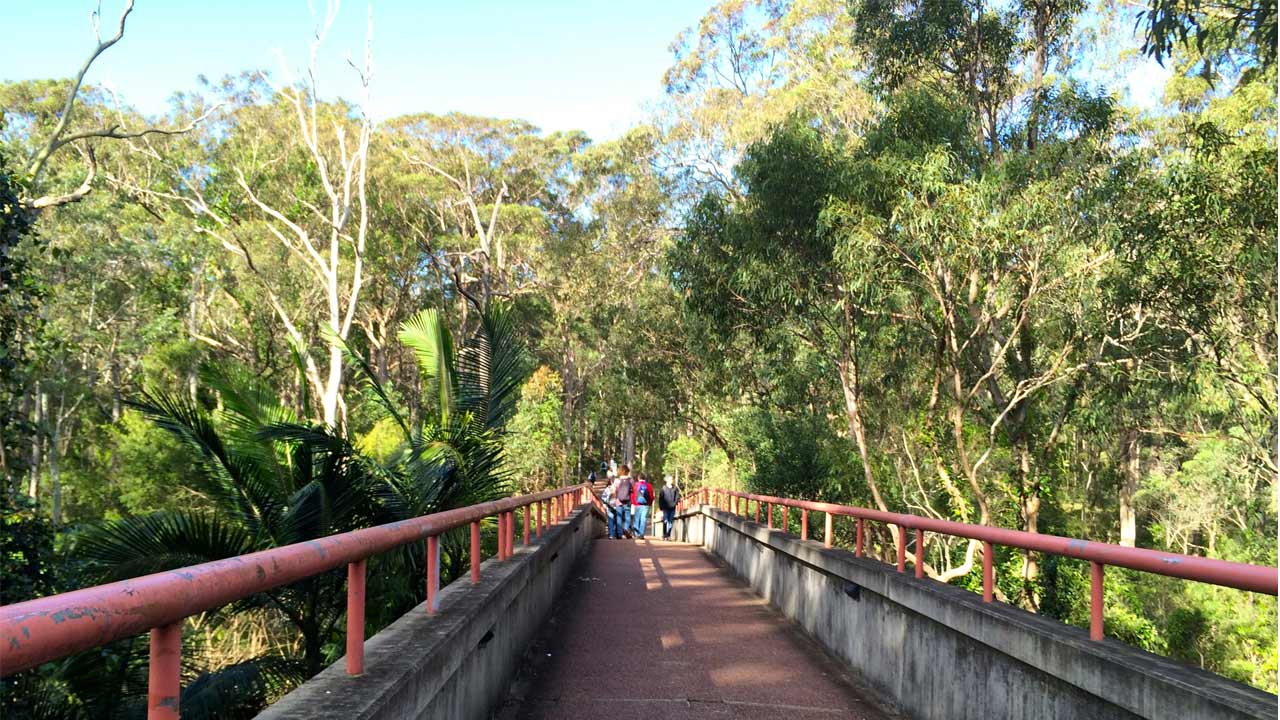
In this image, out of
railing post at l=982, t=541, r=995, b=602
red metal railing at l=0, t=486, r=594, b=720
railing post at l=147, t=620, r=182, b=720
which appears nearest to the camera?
red metal railing at l=0, t=486, r=594, b=720

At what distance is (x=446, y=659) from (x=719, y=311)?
13872 mm

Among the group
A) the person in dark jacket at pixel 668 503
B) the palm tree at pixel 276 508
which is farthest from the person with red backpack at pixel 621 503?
the palm tree at pixel 276 508

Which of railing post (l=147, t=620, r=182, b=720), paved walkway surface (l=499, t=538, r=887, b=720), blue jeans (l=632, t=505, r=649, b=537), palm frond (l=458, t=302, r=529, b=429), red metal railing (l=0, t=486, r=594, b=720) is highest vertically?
palm frond (l=458, t=302, r=529, b=429)

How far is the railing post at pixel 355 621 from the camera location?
11.2ft

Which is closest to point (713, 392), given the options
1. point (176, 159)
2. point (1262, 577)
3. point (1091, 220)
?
point (1091, 220)

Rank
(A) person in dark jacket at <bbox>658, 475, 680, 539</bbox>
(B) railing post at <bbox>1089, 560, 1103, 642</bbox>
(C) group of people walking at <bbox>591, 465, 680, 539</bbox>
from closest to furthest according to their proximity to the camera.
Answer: (B) railing post at <bbox>1089, 560, 1103, 642</bbox>
(C) group of people walking at <bbox>591, 465, 680, 539</bbox>
(A) person in dark jacket at <bbox>658, 475, 680, 539</bbox>

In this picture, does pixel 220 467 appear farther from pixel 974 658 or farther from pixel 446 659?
pixel 974 658

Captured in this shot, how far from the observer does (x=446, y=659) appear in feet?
13.8

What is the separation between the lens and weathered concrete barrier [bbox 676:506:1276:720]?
3436 mm

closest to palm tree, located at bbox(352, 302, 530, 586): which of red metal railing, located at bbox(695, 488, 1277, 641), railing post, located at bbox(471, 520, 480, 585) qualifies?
railing post, located at bbox(471, 520, 480, 585)

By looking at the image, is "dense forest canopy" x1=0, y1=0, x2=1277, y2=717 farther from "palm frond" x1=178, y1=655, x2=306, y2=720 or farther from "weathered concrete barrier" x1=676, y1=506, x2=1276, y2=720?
"weathered concrete barrier" x1=676, y1=506, x2=1276, y2=720

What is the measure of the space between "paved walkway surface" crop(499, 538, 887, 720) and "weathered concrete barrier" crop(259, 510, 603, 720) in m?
0.33

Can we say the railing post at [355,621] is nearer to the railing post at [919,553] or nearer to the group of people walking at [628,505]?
the railing post at [919,553]

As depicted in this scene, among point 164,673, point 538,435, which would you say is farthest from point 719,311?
point 538,435
